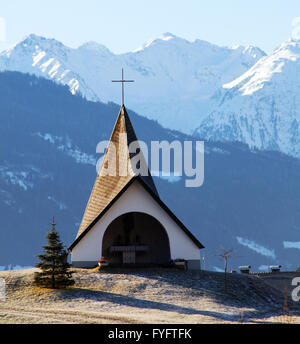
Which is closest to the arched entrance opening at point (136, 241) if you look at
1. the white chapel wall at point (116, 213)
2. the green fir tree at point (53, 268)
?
the white chapel wall at point (116, 213)

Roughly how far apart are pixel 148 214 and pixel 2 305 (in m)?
12.7

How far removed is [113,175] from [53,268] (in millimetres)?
8841

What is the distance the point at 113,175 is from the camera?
50.2m

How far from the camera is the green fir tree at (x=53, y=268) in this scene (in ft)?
140

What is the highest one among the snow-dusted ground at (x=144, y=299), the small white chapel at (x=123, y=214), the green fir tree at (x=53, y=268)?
the small white chapel at (x=123, y=214)

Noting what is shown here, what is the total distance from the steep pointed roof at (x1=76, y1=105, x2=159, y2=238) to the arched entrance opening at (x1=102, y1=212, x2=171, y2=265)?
2.44 meters

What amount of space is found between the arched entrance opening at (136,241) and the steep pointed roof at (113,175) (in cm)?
244

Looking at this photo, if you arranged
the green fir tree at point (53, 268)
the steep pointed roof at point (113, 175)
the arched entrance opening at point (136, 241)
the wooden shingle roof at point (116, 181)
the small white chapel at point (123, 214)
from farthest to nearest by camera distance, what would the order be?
the arched entrance opening at point (136, 241) → the steep pointed roof at point (113, 175) → the small white chapel at point (123, 214) → the wooden shingle roof at point (116, 181) → the green fir tree at point (53, 268)

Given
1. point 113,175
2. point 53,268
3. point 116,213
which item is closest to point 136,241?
point 116,213

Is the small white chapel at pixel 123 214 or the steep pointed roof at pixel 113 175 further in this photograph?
the steep pointed roof at pixel 113 175

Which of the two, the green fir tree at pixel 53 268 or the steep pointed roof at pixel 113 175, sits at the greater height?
the steep pointed roof at pixel 113 175

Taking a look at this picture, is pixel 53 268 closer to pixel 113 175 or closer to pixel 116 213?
pixel 116 213

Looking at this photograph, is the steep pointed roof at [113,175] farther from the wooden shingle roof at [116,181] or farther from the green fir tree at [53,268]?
the green fir tree at [53,268]

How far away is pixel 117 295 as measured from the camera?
136ft
